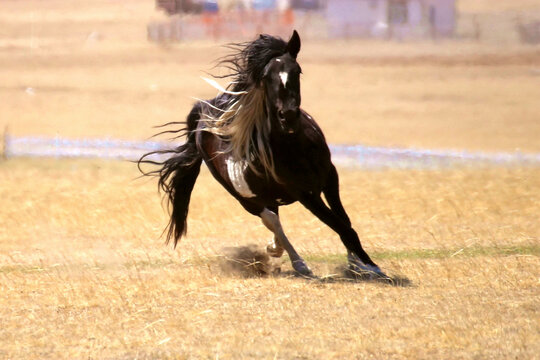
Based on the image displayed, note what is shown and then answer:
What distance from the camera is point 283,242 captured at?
31.7ft

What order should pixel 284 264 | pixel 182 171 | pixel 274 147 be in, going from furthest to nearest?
pixel 182 171 → pixel 284 264 → pixel 274 147

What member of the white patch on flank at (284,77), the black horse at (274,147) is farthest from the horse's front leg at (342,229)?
the white patch on flank at (284,77)

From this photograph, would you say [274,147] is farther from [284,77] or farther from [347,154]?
[347,154]

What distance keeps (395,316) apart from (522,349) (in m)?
1.15

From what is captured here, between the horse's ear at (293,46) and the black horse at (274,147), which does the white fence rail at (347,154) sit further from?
the horse's ear at (293,46)

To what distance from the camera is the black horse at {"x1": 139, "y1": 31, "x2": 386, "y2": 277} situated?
29.1 ft

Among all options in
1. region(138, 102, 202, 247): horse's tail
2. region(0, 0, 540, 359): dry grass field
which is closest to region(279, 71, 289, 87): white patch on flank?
region(0, 0, 540, 359): dry grass field

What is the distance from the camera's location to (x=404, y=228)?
12.6 metres

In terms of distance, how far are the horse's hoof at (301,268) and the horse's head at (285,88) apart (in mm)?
1312

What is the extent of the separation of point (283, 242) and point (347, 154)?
1272 cm

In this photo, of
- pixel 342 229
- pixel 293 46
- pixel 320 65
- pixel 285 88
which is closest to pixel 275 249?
pixel 342 229

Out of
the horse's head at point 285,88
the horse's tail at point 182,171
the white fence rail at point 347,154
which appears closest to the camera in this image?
the horse's head at point 285,88

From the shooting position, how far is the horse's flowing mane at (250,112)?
358 inches

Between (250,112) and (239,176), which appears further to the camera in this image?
(239,176)
